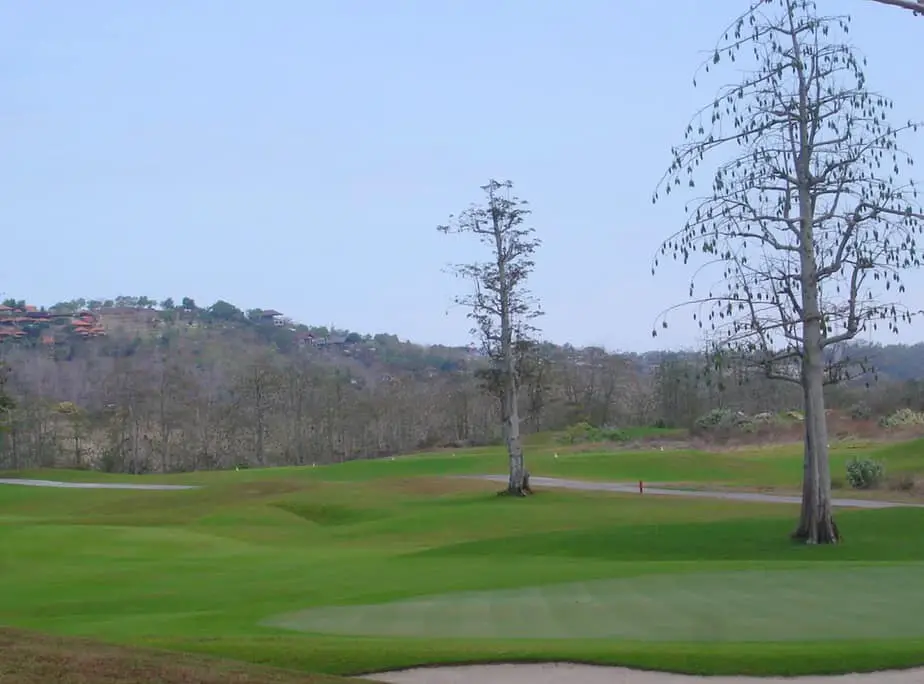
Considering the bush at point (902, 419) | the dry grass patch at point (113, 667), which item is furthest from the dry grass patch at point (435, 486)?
the dry grass patch at point (113, 667)

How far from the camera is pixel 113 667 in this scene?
8680 mm

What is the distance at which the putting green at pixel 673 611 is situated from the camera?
12.7 metres

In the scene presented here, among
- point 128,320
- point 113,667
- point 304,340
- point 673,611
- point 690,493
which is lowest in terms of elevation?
point 690,493

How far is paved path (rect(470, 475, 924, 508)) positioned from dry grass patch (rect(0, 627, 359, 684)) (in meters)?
26.6

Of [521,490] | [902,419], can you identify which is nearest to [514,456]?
[521,490]

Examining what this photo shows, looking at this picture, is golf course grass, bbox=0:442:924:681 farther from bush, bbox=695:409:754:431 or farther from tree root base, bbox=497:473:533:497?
bush, bbox=695:409:754:431

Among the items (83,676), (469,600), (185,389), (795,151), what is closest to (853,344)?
(795,151)

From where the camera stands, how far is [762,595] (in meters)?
14.9

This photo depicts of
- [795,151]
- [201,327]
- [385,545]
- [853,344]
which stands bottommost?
[385,545]

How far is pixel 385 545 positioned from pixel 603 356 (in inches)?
3200

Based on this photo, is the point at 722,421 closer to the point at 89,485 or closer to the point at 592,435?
the point at 592,435

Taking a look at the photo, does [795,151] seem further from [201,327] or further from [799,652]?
[201,327]

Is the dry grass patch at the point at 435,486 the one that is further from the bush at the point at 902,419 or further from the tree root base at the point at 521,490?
the bush at the point at 902,419

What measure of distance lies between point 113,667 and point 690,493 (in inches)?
1471
